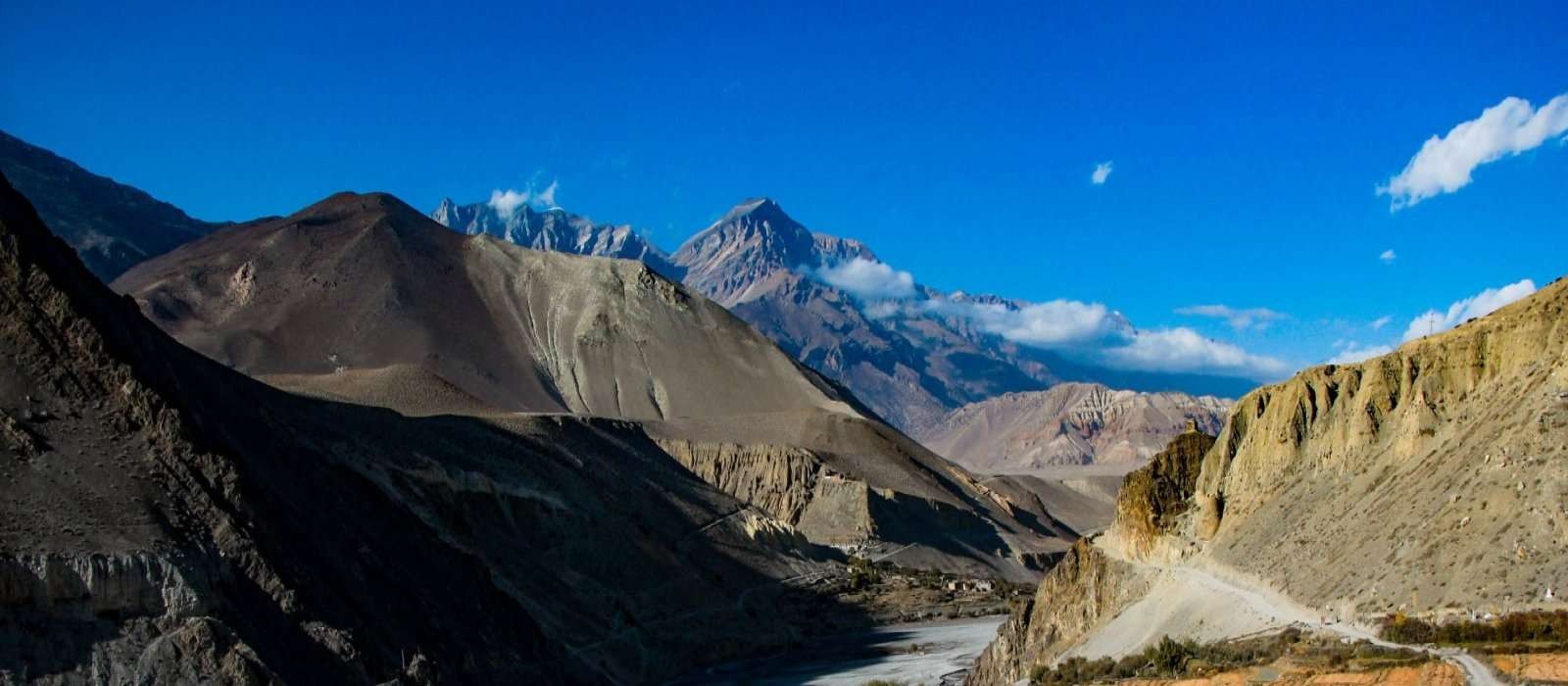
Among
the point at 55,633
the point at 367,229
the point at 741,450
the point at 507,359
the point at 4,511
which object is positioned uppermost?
the point at 367,229

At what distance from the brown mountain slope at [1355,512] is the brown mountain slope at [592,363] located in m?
66.1

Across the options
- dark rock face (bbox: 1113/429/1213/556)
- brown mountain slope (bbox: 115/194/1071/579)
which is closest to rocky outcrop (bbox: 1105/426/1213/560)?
dark rock face (bbox: 1113/429/1213/556)

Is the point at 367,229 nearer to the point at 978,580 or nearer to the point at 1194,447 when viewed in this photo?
the point at 978,580

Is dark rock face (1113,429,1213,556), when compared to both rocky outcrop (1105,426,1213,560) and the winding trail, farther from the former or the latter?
the winding trail

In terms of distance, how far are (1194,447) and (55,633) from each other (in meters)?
44.1

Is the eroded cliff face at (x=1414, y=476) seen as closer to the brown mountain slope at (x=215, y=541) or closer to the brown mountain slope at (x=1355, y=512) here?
the brown mountain slope at (x=1355, y=512)

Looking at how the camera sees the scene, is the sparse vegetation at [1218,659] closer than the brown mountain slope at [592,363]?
Yes

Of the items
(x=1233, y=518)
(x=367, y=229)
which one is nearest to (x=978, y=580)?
(x=1233, y=518)

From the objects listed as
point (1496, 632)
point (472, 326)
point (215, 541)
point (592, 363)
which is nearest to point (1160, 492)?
point (1496, 632)

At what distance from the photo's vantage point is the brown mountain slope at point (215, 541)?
37.2 meters

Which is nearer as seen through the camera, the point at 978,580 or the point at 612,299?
the point at 978,580

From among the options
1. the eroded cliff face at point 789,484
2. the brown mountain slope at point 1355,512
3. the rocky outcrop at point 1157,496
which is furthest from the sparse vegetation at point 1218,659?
the eroded cliff face at point 789,484

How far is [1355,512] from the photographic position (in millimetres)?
46625

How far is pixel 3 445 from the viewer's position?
39.6m
